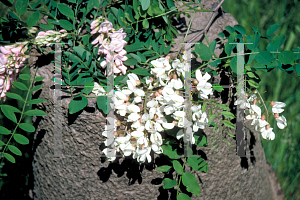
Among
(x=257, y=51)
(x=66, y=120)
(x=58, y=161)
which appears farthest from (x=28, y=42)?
(x=257, y=51)

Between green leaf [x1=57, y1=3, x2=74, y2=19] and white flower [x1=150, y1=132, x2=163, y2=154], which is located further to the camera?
green leaf [x1=57, y1=3, x2=74, y2=19]

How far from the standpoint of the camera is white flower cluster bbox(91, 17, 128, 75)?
0.56m

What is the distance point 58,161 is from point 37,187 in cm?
21

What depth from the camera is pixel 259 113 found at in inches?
23.2

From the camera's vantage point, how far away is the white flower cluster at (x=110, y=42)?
0.56 metres

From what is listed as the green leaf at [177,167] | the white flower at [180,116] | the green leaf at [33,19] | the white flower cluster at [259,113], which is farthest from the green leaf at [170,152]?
the green leaf at [33,19]

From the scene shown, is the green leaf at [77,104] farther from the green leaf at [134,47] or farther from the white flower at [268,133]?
the white flower at [268,133]

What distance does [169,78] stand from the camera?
57cm

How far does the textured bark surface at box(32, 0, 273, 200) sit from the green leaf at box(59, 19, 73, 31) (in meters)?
0.15

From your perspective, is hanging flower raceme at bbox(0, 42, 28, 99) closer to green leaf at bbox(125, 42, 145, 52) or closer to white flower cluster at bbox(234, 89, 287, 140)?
green leaf at bbox(125, 42, 145, 52)

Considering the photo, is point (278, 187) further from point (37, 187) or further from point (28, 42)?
point (28, 42)

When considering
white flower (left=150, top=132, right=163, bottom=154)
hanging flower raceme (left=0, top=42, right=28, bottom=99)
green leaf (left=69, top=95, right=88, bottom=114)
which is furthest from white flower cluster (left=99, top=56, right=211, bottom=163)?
hanging flower raceme (left=0, top=42, right=28, bottom=99)

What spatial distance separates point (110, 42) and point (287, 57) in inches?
19.0

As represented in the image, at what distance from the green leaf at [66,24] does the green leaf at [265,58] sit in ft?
1.84
